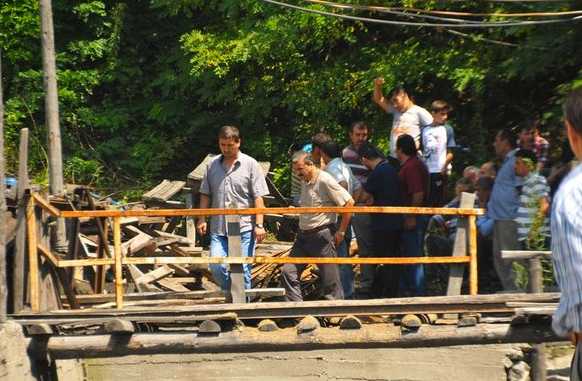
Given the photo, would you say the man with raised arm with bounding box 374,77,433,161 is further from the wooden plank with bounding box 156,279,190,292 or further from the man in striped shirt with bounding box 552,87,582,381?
the man in striped shirt with bounding box 552,87,582,381

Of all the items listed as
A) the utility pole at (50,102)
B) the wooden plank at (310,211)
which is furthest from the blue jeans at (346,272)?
the utility pole at (50,102)

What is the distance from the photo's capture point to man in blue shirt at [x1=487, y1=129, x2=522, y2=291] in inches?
392

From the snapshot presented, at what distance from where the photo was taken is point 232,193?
34.2ft

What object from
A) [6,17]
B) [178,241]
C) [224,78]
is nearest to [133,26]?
[6,17]

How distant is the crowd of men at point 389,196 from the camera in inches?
393

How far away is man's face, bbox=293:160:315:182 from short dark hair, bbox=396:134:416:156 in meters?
1.22

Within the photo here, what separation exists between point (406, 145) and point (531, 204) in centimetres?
173

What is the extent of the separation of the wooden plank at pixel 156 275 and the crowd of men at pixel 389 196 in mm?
2303

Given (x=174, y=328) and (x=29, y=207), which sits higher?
(x=29, y=207)

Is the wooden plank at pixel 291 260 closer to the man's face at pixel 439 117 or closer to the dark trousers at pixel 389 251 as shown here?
the dark trousers at pixel 389 251

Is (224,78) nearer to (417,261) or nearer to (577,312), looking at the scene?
(417,261)

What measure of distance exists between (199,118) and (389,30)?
5148 mm

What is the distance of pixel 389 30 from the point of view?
1620cm

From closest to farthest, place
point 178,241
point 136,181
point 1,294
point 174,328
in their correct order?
point 1,294 → point 174,328 → point 178,241 → point 136,181
